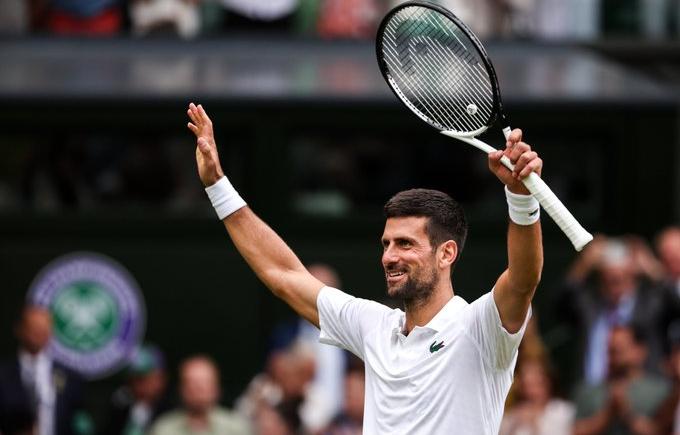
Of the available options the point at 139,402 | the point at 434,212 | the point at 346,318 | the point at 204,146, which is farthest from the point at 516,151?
the point at 139,402

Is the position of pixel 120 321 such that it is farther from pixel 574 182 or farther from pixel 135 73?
pixel 574 182

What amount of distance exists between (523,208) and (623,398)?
496 centimetres

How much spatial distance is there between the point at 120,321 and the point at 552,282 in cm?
321

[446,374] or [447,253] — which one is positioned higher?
[447,253]

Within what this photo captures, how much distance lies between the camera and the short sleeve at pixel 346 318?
5590mm

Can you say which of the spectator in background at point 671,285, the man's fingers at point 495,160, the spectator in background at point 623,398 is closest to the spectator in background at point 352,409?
the spectator in background at point 623,398

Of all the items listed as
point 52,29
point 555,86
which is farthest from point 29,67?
point 555,86

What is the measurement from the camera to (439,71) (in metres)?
5.82

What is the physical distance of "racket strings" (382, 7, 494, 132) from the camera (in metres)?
5.54

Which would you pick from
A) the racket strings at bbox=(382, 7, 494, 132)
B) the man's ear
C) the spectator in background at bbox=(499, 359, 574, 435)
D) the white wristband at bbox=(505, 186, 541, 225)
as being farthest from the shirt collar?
the spectator in background at bbox=(499, 359, 574, 435)

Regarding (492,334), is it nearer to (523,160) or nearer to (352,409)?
(523,160)

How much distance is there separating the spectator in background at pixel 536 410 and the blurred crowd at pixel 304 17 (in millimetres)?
4452

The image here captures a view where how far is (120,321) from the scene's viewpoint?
12.6 metres

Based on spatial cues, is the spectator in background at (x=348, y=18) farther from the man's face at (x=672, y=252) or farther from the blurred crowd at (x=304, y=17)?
the man's face at (x=672, y=252)
